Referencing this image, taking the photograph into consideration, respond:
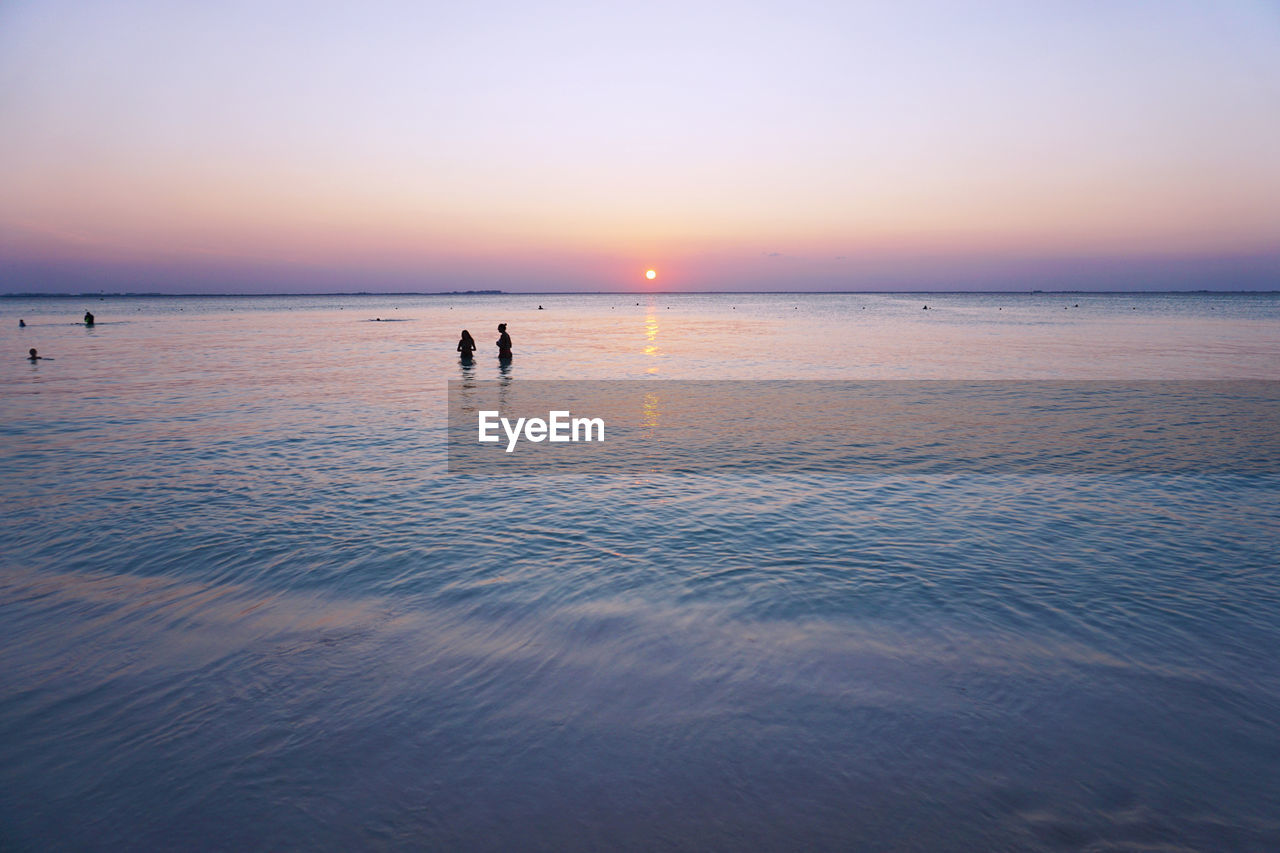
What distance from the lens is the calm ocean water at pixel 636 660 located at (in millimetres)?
5879

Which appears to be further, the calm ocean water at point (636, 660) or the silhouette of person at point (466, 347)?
the silhouette of person at point (466, 347)

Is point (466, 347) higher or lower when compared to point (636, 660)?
higher

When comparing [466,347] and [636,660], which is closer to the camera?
[636,660]

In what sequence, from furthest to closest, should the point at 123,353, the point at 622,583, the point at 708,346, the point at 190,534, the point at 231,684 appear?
1. the point at 708,346
2. the point at 123,353
3. the point at 190,534
4. the point at 622,583
5. the point at 231,684

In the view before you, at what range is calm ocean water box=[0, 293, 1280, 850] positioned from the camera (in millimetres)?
5879

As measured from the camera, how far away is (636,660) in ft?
27.7

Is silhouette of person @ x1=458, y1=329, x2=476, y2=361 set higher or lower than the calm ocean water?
higher

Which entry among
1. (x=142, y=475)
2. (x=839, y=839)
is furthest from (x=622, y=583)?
(x=142, y=475)

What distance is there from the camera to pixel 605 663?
27.4 feet

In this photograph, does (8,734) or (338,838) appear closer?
(338,838)

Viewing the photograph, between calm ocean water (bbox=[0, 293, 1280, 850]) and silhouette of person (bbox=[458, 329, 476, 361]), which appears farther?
silhouette of person (bbox=[458, 329, 476, 361])

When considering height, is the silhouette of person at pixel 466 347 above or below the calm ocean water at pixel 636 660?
above

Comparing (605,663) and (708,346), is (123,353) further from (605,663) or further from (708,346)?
(605,663)

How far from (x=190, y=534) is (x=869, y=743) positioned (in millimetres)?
12754
